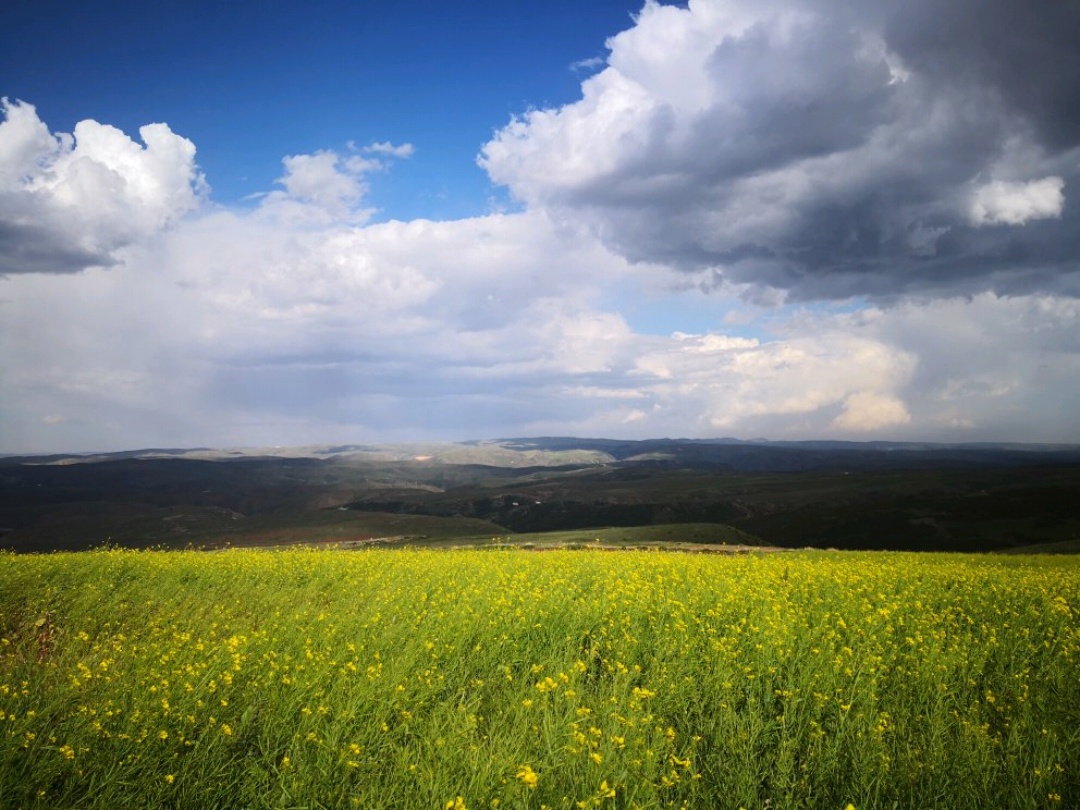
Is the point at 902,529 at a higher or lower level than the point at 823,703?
lower

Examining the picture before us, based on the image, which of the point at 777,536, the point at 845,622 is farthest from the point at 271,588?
the point at 777,536

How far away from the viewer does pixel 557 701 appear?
6.61 metres

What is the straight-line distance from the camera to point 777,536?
86.8 m

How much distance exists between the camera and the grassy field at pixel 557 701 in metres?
5.22

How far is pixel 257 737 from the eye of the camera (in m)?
6.07

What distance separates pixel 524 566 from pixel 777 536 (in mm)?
81056

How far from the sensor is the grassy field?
17.1ft

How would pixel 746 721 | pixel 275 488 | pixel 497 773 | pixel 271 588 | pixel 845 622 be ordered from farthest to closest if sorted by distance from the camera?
pixel 275 488
pixel 271 588
pixel 845 622
pixel 746 721
pixel 497 773

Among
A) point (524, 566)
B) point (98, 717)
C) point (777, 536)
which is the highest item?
point (98, 717)

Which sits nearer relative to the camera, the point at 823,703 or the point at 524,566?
the point at 823,703

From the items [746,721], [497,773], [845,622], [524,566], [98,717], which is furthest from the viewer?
[524,566]

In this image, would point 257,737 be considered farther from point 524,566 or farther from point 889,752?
point 524,566

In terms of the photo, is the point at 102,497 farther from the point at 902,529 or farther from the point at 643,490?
the point at 902,529

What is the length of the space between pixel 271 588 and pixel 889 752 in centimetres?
1273
